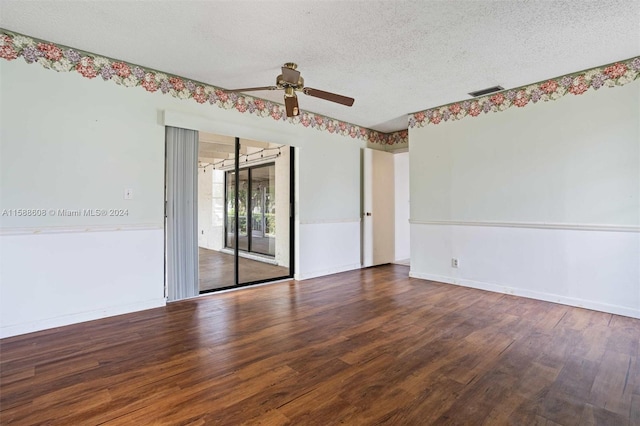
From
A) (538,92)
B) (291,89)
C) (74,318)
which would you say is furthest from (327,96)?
(74,318)

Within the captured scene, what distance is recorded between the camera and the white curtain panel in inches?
137

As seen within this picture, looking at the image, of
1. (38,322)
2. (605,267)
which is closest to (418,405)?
(605,267)

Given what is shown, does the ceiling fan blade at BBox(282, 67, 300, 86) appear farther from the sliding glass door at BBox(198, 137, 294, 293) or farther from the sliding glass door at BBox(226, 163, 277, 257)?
the sliding glass door at BBox(226, 163, 277, 257)

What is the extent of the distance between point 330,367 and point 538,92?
3864 millimetres

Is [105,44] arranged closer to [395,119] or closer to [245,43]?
[245,43]

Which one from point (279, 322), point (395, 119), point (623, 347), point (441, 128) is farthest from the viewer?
point (395, 119)

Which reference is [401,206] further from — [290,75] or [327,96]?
[290,75]

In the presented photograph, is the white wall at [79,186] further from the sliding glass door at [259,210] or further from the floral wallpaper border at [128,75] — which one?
the sliding glass door at [259,210]

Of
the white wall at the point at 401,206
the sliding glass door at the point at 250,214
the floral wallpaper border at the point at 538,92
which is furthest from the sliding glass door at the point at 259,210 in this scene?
the white wall at the point at 401,206

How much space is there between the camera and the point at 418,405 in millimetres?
1710

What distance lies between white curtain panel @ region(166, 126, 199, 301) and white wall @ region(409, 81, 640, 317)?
3.22 m

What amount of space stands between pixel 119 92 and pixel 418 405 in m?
3.75

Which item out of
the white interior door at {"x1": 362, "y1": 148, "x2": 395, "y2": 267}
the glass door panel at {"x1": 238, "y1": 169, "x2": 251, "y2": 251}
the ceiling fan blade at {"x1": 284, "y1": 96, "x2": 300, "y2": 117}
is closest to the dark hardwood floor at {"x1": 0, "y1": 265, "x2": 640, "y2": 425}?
the glass door panel at {"x1": 238, "y1": 169, "x2": 251, "y2": 251}

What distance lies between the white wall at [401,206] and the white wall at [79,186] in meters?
4.08
